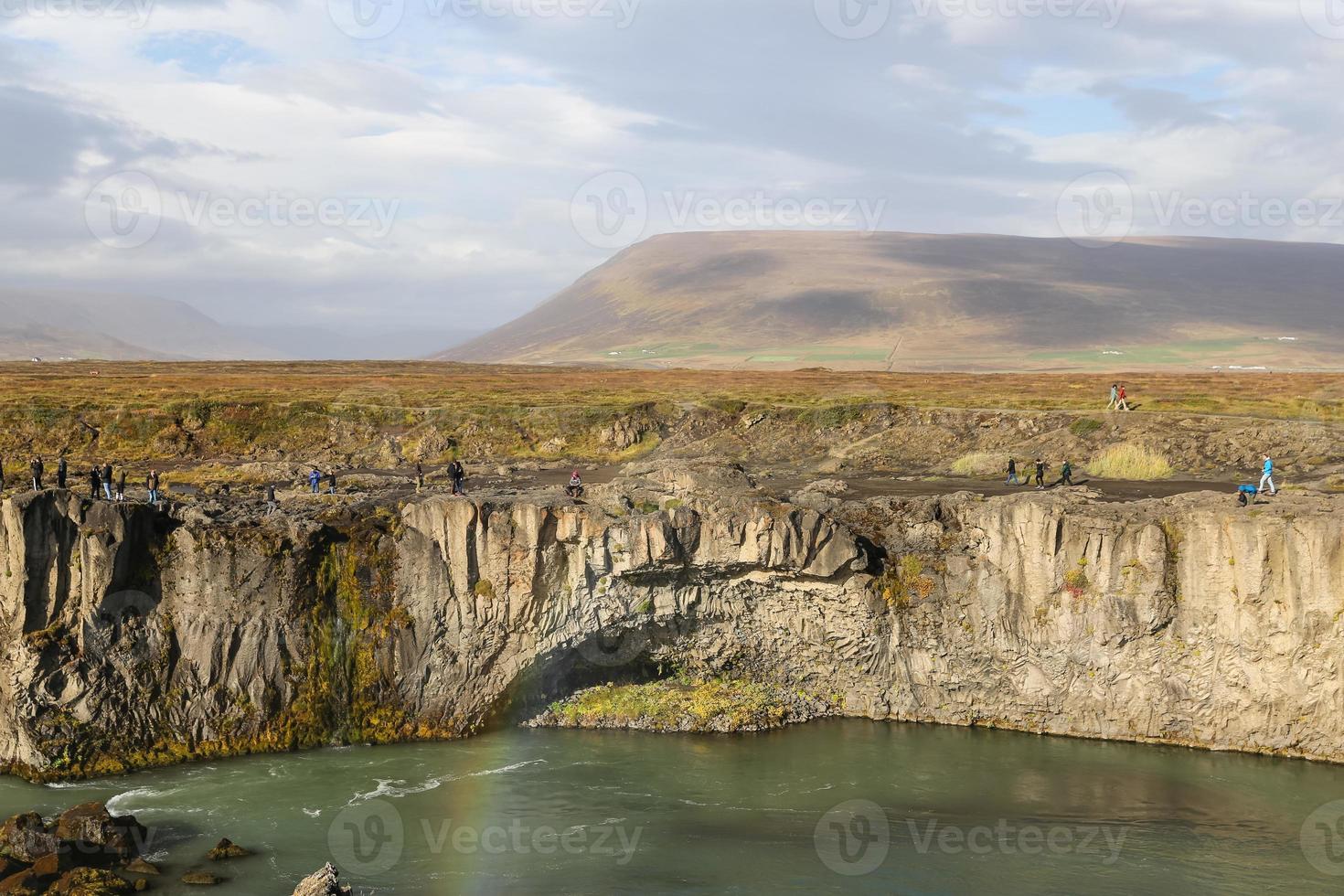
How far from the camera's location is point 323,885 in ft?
99.5

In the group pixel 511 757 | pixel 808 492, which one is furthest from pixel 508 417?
pixel 511 757

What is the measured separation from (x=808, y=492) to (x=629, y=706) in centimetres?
1308

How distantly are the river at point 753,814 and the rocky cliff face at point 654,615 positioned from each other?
178cm

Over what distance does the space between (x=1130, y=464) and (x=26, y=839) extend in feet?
187

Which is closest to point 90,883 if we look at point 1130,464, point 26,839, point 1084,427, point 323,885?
point 26,839

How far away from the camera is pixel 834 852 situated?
3516cm

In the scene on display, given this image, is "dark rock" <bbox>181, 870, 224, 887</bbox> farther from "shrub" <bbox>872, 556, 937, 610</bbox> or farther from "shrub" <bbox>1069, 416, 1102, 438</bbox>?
"shrub" <bbox>1069, 416, 1102, 438</bbox>

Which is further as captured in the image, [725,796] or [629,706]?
[629,706]

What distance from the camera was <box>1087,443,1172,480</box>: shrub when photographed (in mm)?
63781

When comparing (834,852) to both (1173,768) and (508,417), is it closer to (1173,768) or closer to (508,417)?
(1173,768)

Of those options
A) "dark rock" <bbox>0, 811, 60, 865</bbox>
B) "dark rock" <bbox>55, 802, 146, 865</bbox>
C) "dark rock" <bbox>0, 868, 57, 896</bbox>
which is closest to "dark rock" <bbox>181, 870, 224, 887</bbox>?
"dark rock" <bbox>55, 802, 146, 865</bbox>

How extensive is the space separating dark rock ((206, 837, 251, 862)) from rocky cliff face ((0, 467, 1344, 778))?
872 cm

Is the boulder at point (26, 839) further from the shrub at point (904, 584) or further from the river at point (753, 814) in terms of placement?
the shrub at point (904, 584)

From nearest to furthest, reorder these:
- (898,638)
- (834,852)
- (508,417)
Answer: (834,852)
(898,638)
(508,417)
